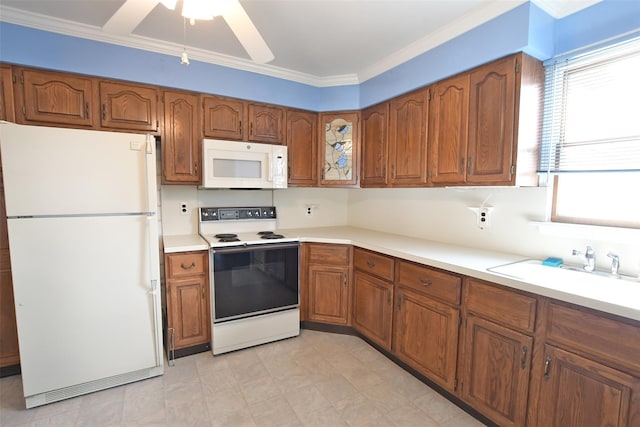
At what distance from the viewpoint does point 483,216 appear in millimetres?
2215

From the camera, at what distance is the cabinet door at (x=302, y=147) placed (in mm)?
2973

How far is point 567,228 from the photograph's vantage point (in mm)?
1759

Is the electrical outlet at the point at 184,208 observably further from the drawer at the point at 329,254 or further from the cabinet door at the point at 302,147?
the drawer at the point at 329,254

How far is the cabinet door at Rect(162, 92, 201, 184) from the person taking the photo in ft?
8.10

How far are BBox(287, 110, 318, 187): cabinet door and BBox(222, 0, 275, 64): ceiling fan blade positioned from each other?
1.32 m

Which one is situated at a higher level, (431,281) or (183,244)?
(183,244)

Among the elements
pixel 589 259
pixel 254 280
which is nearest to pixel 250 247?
pixel 254 280

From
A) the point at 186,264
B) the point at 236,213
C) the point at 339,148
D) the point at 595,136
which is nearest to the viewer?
the point at 595,136

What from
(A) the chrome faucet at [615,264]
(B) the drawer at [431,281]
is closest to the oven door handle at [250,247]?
(B) the drawer at [431,281]

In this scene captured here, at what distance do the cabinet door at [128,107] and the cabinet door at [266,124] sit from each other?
2.58 feet

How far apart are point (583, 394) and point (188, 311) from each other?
2.45 metres

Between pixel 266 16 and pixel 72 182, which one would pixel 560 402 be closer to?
pixel 266 16

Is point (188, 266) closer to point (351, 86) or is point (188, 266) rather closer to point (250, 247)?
point (250, 247)

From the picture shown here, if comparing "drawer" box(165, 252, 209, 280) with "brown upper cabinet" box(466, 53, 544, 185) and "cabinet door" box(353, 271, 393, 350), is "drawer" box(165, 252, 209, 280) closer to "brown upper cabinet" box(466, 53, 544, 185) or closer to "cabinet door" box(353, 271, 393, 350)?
"cabinet door" box(353, 271, 393, 350)
